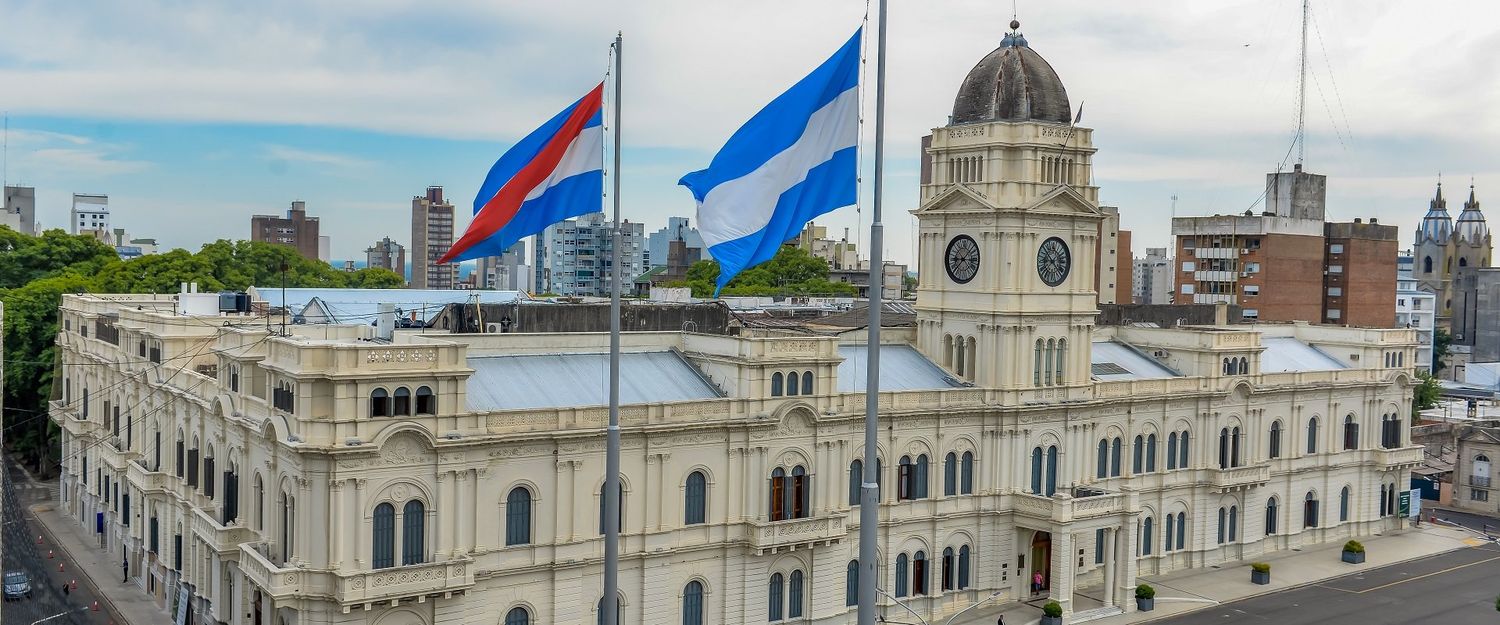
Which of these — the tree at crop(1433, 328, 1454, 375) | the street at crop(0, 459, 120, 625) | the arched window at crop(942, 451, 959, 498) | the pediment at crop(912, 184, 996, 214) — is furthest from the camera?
the tree at crop(1433, 328, 1454, 375)

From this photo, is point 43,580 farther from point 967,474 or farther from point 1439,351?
point 1439,351

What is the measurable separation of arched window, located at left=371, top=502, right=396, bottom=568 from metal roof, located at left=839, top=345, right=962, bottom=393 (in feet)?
76.5

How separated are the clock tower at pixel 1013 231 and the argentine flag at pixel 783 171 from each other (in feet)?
109

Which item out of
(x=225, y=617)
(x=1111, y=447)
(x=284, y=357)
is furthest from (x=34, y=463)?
(x=1111, y=447)

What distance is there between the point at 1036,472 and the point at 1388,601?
20.8 metres

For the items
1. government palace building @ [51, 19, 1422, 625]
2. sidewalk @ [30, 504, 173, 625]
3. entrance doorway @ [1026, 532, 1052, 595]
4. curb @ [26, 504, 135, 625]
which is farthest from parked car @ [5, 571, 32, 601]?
entrance doorway @ [1026, 532, 1052, 595]

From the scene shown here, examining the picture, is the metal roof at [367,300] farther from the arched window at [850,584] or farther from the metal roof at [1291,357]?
the metal roof at [1291,357]

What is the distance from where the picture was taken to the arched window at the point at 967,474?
66.9m

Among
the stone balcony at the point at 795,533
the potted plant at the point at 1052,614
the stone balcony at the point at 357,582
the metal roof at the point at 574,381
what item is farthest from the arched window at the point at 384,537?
the potted plant at the point at 1052,614

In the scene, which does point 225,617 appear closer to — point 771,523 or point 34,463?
point 771,523

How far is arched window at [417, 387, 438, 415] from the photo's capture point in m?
49.3

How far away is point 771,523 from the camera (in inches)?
2272

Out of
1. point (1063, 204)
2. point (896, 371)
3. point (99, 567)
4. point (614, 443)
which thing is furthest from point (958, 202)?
point (99, 567)

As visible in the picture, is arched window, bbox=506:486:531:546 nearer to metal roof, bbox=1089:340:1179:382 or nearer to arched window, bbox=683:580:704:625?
arched window, bbox=683:580:704:625
